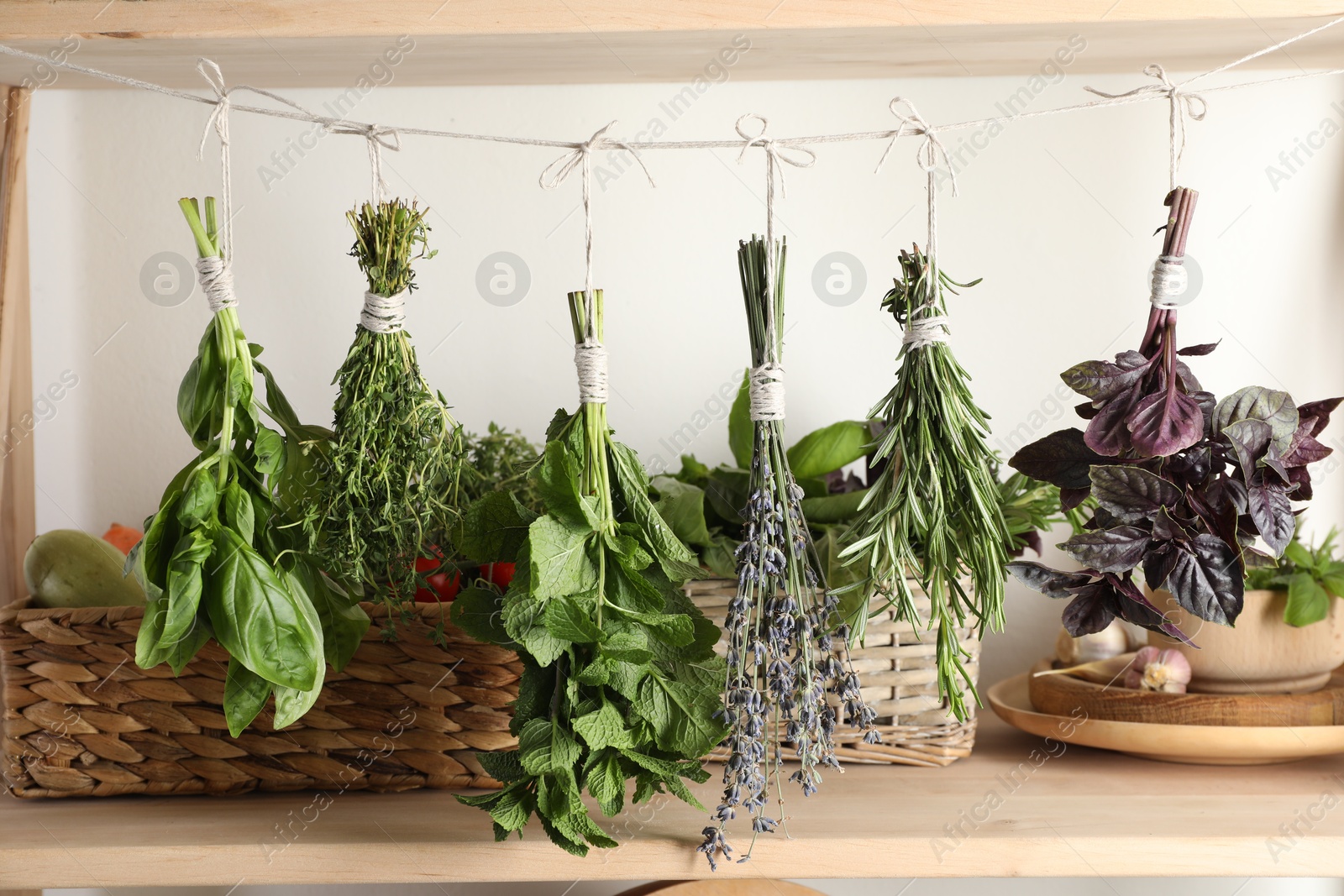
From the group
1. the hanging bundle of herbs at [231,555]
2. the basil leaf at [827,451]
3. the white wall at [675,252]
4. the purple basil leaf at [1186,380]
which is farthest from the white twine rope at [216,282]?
the purple basil leaf at [1186,380]

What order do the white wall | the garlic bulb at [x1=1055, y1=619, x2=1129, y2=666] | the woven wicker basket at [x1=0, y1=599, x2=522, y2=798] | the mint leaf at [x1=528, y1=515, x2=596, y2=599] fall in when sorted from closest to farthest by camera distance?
the mint leaf at [x1=528, y1=515, x2=596, y2=599] < the woven wicker basket at [x1=0, y1=599, x2=522, y2=798] < the garlic bulb at [x1=1055, y1=619, x2=1129, y2=666] < the white wall

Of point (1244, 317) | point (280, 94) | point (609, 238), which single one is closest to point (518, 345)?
point (609, 238)

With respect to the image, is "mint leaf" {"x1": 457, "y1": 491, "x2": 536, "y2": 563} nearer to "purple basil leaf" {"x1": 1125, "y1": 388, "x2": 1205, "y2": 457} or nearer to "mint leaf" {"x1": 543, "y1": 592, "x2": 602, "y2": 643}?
"mint leaf" {"x1": 543, "y1": 592, "x2": 602, "y2": 643}

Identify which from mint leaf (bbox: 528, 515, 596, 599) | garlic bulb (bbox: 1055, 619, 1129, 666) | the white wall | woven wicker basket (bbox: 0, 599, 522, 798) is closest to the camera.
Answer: mint leaf (bbox: 528, 515, 596, 599)

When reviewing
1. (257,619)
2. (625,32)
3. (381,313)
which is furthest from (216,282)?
(625,32)

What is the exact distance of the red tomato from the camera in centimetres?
87

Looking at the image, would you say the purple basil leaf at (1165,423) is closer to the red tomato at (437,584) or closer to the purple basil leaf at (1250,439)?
the purple basil leaf at (1250,439)

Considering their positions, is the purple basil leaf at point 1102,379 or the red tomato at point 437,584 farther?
the red tomato at point 437,584

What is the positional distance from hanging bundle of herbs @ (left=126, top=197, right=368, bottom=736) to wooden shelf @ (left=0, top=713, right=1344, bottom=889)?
131mm

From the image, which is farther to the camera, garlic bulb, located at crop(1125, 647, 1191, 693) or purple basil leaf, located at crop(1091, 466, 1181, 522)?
garlic bulb, located at crop(1125, 647, 1191, 693)

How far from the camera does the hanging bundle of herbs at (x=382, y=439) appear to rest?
75 cm

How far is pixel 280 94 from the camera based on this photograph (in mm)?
1126

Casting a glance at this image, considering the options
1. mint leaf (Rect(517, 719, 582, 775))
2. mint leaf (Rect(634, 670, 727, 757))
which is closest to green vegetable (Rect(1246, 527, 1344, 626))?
mint leaf (Rect(634, 670, 727, 757))

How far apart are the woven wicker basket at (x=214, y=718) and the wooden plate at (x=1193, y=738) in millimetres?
528
